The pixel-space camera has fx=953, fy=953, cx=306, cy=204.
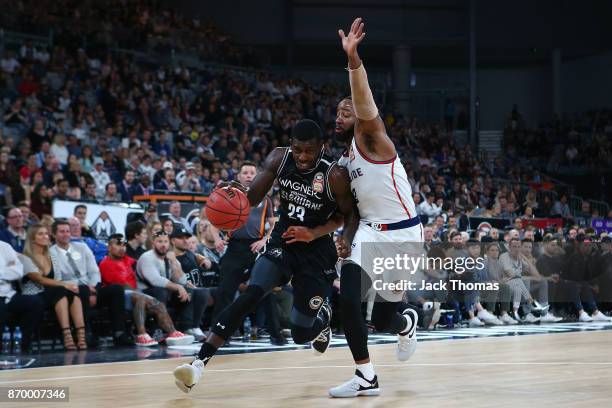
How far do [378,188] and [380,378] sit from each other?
5.77ft

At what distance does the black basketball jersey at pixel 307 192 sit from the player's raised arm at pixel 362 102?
39 centimetres

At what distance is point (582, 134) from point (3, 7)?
20636 millimetres

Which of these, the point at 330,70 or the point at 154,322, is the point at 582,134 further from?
the point at 154,322

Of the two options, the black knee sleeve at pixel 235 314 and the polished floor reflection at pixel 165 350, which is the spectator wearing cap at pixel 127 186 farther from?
the black knee sleeve at pixel 235 314

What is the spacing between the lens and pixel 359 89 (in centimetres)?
652

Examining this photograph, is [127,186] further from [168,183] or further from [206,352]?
[206,352]

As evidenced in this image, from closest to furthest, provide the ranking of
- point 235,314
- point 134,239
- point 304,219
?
point 235,314
point 304,219
point 134,239

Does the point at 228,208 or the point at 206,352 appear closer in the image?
the point at 206,352

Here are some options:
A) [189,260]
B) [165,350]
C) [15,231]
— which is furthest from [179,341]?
[15,231]

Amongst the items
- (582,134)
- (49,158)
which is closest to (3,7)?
(49,158)

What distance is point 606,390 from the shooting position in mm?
6891

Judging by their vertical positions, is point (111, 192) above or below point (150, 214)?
above

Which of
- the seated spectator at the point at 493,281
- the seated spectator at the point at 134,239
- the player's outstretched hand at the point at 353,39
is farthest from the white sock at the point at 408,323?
the seated spectator at the point at 493,281

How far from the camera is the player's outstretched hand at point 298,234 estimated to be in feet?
22.8
